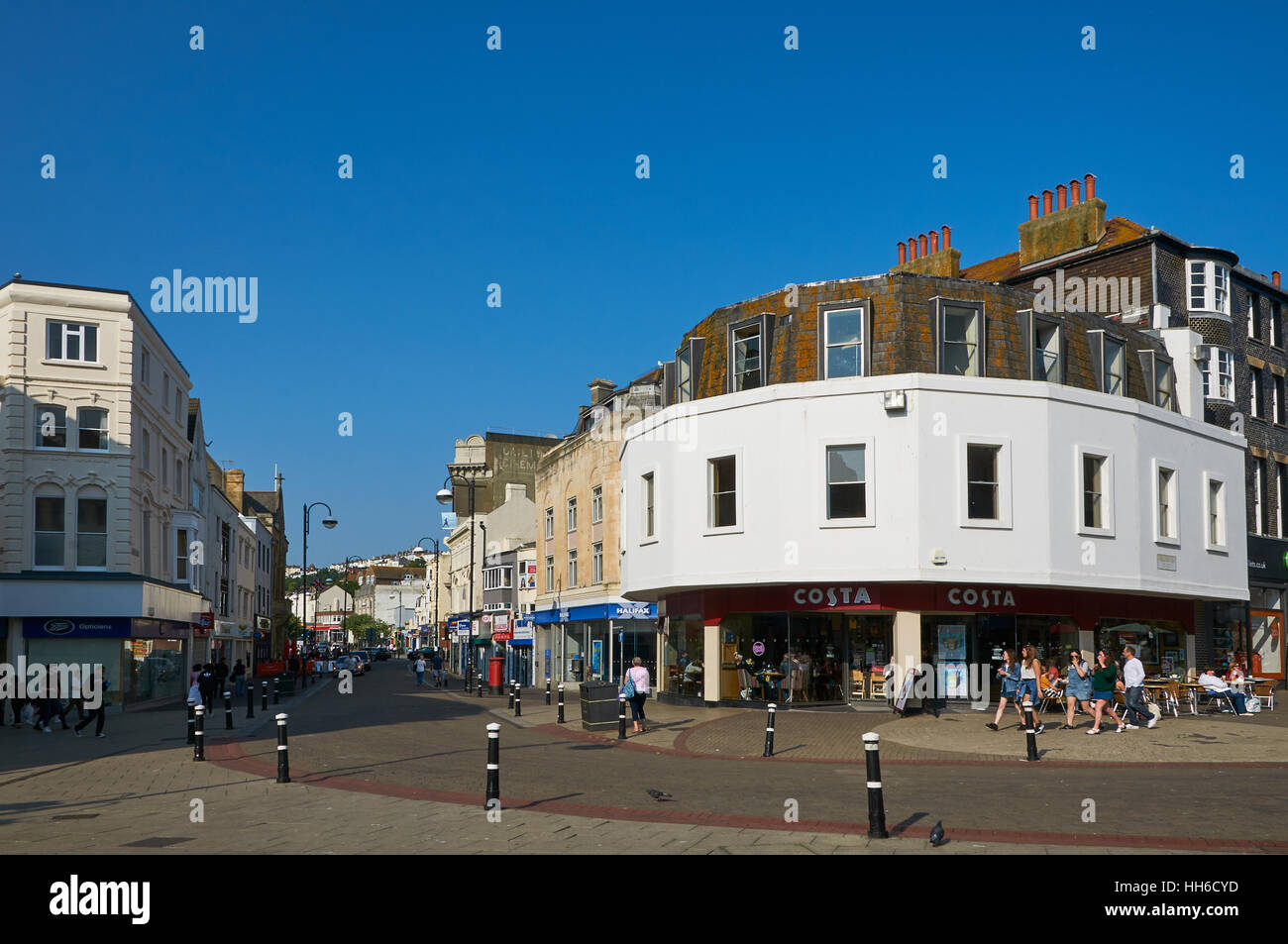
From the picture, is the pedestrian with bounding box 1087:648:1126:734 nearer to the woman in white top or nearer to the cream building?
the woman in white top

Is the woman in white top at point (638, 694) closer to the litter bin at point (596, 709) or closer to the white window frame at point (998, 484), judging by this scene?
the litter bin at point (596, 709)

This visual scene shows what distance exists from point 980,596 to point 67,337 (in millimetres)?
29071

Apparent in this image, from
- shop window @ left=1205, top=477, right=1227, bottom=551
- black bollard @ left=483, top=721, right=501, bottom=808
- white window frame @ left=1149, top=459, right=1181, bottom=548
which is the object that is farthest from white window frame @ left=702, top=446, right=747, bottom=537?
black bollard @ left=483, top=721, right=501, bottom=808

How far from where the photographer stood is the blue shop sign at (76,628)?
35.8m

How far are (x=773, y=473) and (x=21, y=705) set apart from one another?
19.9 metres

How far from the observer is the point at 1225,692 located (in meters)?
26.4

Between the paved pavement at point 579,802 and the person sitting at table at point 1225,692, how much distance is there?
924cm

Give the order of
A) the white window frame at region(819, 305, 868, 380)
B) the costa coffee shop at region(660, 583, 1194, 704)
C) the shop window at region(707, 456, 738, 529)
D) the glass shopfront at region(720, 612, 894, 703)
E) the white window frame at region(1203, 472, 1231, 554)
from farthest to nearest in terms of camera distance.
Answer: the white window frame at region(1203, 472, 1231, 554)
the shop window at region(707, 456, 738, 529)
the glass shopfront at region(720, 612, 894, 703)
the white window frame at region(819, 305, 868, 380)
the costa coffee shop at region(660, 583, 1194, 704)

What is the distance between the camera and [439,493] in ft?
144

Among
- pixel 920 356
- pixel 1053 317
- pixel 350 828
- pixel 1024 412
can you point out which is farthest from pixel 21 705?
pixel 1053 317

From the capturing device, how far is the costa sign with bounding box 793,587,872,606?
1050 inches

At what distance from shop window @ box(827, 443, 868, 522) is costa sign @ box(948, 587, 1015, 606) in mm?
2903
